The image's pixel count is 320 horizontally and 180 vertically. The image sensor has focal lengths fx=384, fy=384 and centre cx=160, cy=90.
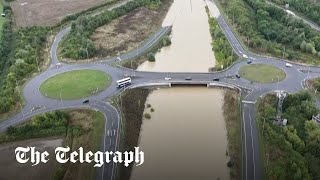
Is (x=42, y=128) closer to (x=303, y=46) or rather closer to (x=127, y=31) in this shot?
(x=127, y=31)

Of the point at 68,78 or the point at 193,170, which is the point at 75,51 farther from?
the point at 193,170

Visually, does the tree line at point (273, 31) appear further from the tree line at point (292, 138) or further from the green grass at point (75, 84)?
the green grass at point (75, 84)

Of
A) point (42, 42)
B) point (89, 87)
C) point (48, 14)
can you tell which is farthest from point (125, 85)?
point (48, 14)

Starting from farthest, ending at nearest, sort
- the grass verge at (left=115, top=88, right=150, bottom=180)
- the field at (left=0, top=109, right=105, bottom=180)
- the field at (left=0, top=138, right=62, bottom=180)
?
the grass verge at (left=115, top=88, right=150, bottom=180)
the field at (left=0, top=138, right=62, bottom=180)
the field at (left=0, top=109, right=105, bottom=180)

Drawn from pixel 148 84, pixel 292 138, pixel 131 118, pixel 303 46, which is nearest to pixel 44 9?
pixel 148 84

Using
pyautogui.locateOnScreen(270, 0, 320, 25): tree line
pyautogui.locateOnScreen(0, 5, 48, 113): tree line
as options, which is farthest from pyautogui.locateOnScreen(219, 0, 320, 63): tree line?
pyautogui.locateOnScreen(0, 5, 48, 113): tree line

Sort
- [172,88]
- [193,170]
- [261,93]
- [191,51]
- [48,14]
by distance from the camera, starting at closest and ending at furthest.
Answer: [193,170]
[261,93]
[172,88]
[191,51]
[48,14]

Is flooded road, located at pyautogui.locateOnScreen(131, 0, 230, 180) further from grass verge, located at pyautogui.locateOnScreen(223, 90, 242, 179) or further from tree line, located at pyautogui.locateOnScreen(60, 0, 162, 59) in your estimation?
tree line, located at pyautogui.locateOnScreen(60, 0, 162, 59)
